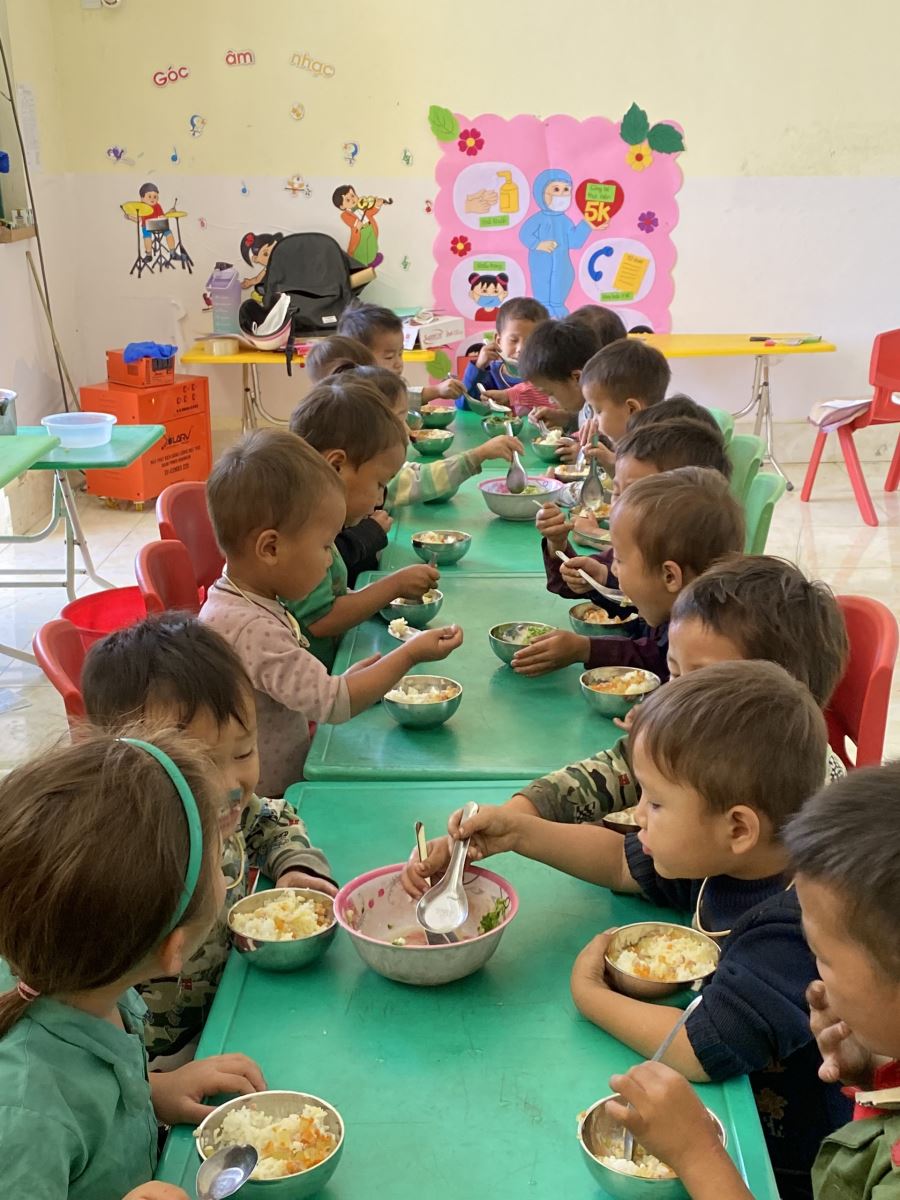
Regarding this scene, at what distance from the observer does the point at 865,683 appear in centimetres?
196

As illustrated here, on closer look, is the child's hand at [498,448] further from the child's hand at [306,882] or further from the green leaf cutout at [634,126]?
the green leaf cutout at [634,126]

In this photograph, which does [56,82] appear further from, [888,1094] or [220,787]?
[888,1094]

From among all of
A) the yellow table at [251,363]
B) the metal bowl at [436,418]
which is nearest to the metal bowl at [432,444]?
the metal bowl at [436,418]

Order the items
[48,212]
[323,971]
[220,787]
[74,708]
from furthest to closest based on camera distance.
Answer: [48,212]
[74,708]
[323,971]
[220,787]

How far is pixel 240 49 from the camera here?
6.00 metres

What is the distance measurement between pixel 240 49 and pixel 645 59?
2.05 m

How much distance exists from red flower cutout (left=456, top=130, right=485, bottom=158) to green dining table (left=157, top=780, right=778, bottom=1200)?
A: 17.9 ft

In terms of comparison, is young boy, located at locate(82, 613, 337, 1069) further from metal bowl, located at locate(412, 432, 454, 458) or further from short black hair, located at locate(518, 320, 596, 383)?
short black hair, located at locate(518, 320, 596, 383)

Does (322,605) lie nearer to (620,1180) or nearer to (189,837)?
(189,837)

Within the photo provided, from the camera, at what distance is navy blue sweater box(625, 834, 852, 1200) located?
1122 mm

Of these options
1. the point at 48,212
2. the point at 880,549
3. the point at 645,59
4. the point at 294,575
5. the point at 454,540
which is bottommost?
the point at 880,549

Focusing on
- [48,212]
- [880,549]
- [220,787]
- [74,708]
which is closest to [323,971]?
[220,787]

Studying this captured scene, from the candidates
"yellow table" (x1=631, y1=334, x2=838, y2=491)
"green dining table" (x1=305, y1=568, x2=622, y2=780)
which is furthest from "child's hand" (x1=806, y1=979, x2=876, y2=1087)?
"yellow table" (x1=631, y1=334, x2=838, y2=491)

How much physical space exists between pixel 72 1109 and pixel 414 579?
1407 mm
